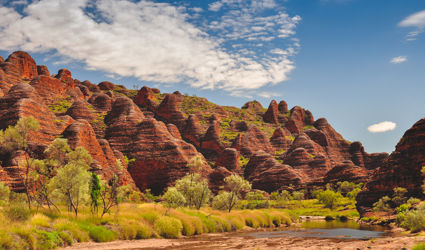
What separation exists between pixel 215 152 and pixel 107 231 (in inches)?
5849

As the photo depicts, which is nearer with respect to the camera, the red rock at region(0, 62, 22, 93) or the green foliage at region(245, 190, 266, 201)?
the green foliage at region(245, 190, 266, 201)

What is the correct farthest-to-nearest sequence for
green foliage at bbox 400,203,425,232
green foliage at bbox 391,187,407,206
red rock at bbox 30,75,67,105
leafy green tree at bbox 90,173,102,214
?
red rock at bbox 30,75,67,105 → green foliage at bbox 391,187,407,206 → green foliage at bbox 400,203,425,232 → leafy green tree at bbox 90,173,102,214

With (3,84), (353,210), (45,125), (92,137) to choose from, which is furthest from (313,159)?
(3,84)

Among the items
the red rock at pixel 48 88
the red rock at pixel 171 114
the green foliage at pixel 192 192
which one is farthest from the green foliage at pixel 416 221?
the red rock at pixel 171 114

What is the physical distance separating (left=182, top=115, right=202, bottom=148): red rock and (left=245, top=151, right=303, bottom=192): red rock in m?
44.4

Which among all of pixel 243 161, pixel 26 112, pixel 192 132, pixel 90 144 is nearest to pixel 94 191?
pixel 90 144

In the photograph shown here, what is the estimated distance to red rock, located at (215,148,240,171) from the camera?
15312 centimetres

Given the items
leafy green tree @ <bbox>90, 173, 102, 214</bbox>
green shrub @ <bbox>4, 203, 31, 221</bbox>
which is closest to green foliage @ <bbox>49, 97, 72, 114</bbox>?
leafy green tree @ <bbox>90, 173, 102, 214</bbox>

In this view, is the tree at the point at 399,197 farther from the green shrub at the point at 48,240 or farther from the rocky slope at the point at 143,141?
the green shrub at the point at 48,240

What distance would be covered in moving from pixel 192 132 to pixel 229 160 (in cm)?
3891

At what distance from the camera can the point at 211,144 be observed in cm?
17875

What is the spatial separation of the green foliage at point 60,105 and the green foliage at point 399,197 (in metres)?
128

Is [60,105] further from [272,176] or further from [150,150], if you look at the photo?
[272,176]

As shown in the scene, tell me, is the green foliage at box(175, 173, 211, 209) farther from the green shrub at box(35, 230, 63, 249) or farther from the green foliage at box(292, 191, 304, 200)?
the green foliage at box(292, 191, 304, 200)
